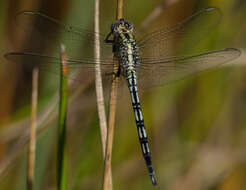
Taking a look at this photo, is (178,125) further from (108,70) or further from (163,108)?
(108,70)

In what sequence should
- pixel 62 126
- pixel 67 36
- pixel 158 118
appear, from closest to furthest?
pixel 62 126 < pixel 67 36 < pixel 158 118

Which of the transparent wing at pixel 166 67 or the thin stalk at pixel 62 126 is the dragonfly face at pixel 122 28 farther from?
the thin stalk at pixel 62 126

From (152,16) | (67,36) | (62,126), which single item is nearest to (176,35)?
(152,16)

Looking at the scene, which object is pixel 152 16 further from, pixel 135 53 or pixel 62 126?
pixel 62 126

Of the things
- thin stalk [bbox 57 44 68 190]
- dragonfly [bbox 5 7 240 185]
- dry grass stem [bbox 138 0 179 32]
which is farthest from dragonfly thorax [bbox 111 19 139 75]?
thin stalk [bbox 57 44 68 190]

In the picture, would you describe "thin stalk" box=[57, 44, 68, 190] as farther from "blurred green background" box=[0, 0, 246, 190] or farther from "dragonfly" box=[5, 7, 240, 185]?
"blurred green background" box=[0, 0, 246, 190]

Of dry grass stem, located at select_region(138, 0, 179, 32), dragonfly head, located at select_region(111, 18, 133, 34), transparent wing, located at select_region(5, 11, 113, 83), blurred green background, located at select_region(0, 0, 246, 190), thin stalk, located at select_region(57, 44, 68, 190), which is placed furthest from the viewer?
blurred green background, located at select_region(0, 0, 246, 190)

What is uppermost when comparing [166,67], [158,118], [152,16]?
[152,16]
